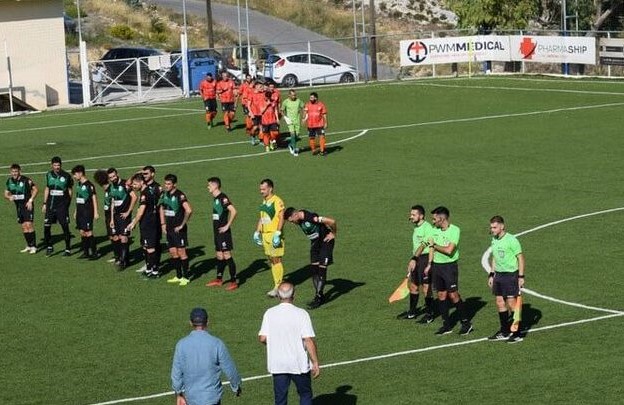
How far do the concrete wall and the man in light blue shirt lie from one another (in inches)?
1762

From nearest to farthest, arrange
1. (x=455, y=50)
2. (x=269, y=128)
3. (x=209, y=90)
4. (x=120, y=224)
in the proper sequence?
(x=120, y=224), (x=269, y=128), (x=209, y=90), (x=455, y=50)

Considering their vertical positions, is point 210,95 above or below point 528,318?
above

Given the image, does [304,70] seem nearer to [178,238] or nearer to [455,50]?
[455,50]

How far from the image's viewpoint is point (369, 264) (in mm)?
26844

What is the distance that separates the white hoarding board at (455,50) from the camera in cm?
6197

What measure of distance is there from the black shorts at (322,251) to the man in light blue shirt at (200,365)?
908 centimetres

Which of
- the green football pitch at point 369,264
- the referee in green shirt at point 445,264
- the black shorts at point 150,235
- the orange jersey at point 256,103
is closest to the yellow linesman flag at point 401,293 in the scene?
the green football pitch at point 369,264

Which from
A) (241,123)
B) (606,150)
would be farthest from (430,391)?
(241,123)

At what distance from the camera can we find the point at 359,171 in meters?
38.4

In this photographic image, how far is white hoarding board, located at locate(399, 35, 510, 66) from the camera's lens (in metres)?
62.0

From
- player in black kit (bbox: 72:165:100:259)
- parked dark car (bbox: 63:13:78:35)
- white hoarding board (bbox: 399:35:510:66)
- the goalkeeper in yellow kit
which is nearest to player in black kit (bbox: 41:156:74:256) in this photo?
player in black kit (bbox: 72:165:100:259)

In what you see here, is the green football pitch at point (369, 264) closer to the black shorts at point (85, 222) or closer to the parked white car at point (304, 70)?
the black shorts at point (85, 222)

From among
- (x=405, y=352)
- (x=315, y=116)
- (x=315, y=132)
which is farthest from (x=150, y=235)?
(x=315, y=132)

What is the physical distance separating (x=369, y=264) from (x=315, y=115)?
13921mm
